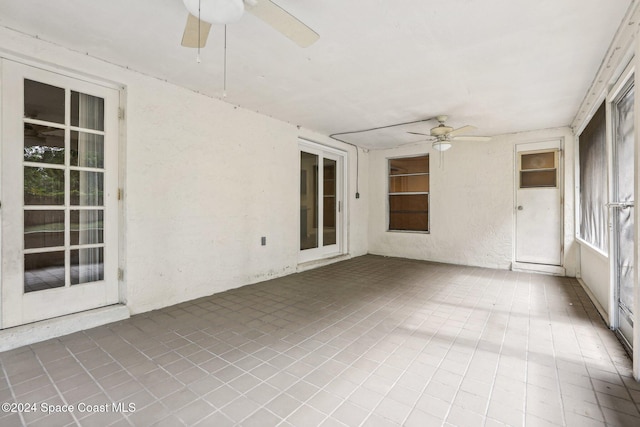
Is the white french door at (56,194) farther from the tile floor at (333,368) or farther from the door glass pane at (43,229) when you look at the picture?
the tile floor at (333,368)

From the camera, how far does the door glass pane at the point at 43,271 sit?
2.57 meters

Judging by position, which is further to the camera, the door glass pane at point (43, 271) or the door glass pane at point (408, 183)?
the door glass pane at point (408, 183)

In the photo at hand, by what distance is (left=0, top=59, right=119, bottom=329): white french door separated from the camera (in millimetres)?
2473

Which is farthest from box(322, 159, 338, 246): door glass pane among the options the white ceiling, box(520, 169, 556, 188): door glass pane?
box(520, 169, 556, 188): door glass pane

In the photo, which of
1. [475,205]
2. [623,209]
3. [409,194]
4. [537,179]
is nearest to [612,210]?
[623,209]

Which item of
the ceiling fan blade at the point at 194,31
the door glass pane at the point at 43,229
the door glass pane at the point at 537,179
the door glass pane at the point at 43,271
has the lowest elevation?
the door glass pane at the point at 43,271

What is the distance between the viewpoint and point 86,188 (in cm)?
293

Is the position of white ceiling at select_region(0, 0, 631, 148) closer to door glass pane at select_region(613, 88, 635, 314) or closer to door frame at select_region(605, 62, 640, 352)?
door frame at select_region(605, 62, 640, 352)

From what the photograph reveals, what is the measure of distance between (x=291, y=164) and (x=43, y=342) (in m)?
3.72

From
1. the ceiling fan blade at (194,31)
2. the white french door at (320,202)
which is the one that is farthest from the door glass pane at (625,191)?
the white french door at (320,202)

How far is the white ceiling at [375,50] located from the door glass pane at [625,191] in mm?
592

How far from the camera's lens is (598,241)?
3.67 metres

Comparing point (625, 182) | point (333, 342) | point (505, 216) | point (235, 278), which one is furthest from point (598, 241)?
point (235, 278)

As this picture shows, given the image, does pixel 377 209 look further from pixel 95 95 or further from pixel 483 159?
pixel 95 95
